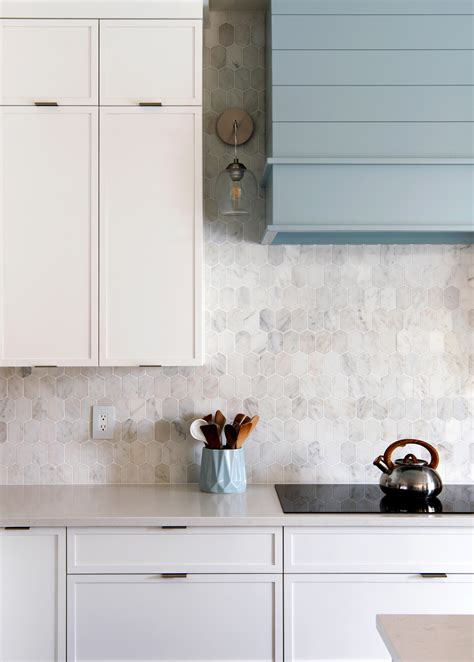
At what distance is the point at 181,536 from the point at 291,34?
1.76m

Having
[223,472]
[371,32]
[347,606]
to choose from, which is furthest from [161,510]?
[371,32]

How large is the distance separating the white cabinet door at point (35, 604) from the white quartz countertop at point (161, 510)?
0.26 ft

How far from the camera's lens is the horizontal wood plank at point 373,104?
221 centimetres

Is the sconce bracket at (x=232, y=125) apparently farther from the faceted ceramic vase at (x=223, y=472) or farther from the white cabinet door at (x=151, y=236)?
the faceted ceramic vase at (x=223, y=472)

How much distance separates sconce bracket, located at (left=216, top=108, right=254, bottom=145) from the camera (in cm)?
254

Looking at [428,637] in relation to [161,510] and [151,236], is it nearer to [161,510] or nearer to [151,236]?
[161,510]

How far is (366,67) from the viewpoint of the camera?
2215 mm

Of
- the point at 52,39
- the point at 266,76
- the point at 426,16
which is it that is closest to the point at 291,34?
the point at 266,76

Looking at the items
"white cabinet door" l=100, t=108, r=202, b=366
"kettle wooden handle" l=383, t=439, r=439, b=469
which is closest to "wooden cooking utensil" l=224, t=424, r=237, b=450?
"white cabinet door" l=100, t=108, r=202, b=366

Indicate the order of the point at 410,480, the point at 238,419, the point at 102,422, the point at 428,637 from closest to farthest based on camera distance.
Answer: the point at 428,637 < the point at 410,480 < the point at 238,419 < the point at 102,422

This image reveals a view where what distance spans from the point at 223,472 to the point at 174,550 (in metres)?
0.38

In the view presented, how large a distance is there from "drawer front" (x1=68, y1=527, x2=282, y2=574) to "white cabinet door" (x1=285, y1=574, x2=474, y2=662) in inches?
5.2

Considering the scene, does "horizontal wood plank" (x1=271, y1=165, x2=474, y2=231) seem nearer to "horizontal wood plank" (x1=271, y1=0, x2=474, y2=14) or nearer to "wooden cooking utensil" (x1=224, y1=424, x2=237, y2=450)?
"horizontal wood plank" (x1=271, y1=0, x2=474, y2=14)

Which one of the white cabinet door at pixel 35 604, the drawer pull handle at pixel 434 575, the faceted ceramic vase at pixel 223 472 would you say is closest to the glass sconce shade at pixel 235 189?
the faceted ceramic vase at pixel 223 472
